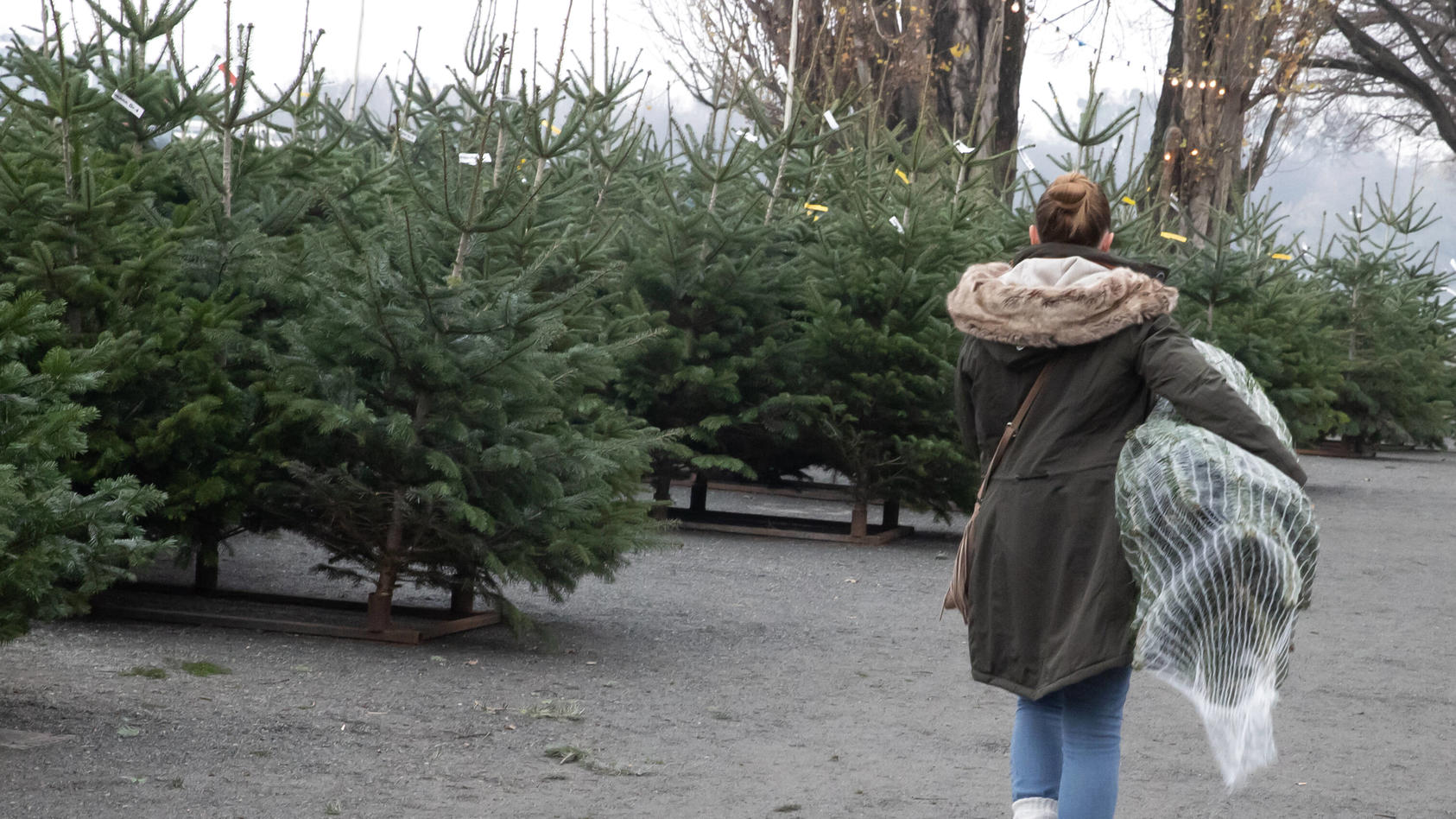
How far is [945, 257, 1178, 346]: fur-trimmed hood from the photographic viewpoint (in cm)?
347

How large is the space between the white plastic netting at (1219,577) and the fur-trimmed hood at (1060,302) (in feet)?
1.00

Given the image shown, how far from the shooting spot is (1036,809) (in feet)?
12.1

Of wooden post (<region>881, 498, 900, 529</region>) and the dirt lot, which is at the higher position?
wooden post (<region>881, 498, 900, 529</region>)

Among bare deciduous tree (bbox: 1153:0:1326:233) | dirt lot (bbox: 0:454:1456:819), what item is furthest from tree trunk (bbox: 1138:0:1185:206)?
dirt lot (bbox: 0:454:1456:819)

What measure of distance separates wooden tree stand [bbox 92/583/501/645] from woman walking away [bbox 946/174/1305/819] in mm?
3327

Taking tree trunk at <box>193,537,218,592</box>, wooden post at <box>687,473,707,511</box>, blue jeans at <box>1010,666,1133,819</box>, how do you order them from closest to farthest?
blue jeans at <box>1010,666,1133,819</box> → tree trunk at <box>193,537,218,592</box> → wooden post at <box>687,473,707,511</box>

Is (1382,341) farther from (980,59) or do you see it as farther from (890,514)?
(890,514)

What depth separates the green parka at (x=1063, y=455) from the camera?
3.43 m

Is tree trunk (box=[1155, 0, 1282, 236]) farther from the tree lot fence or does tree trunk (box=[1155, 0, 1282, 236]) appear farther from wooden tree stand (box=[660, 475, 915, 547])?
the tree lot fence

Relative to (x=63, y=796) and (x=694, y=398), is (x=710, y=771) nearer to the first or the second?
(x=63, y=796)

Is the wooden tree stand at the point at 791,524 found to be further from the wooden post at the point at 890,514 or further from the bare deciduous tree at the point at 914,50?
the bare deciduous tree at the point at 914,50

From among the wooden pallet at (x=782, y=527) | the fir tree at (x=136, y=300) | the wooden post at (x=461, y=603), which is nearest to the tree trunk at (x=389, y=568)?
the wooden post at (x=461, y=603)

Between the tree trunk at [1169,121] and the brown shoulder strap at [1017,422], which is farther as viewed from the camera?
the tree trunk at [1169,121]

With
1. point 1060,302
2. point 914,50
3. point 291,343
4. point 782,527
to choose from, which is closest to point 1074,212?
point 1060,302
